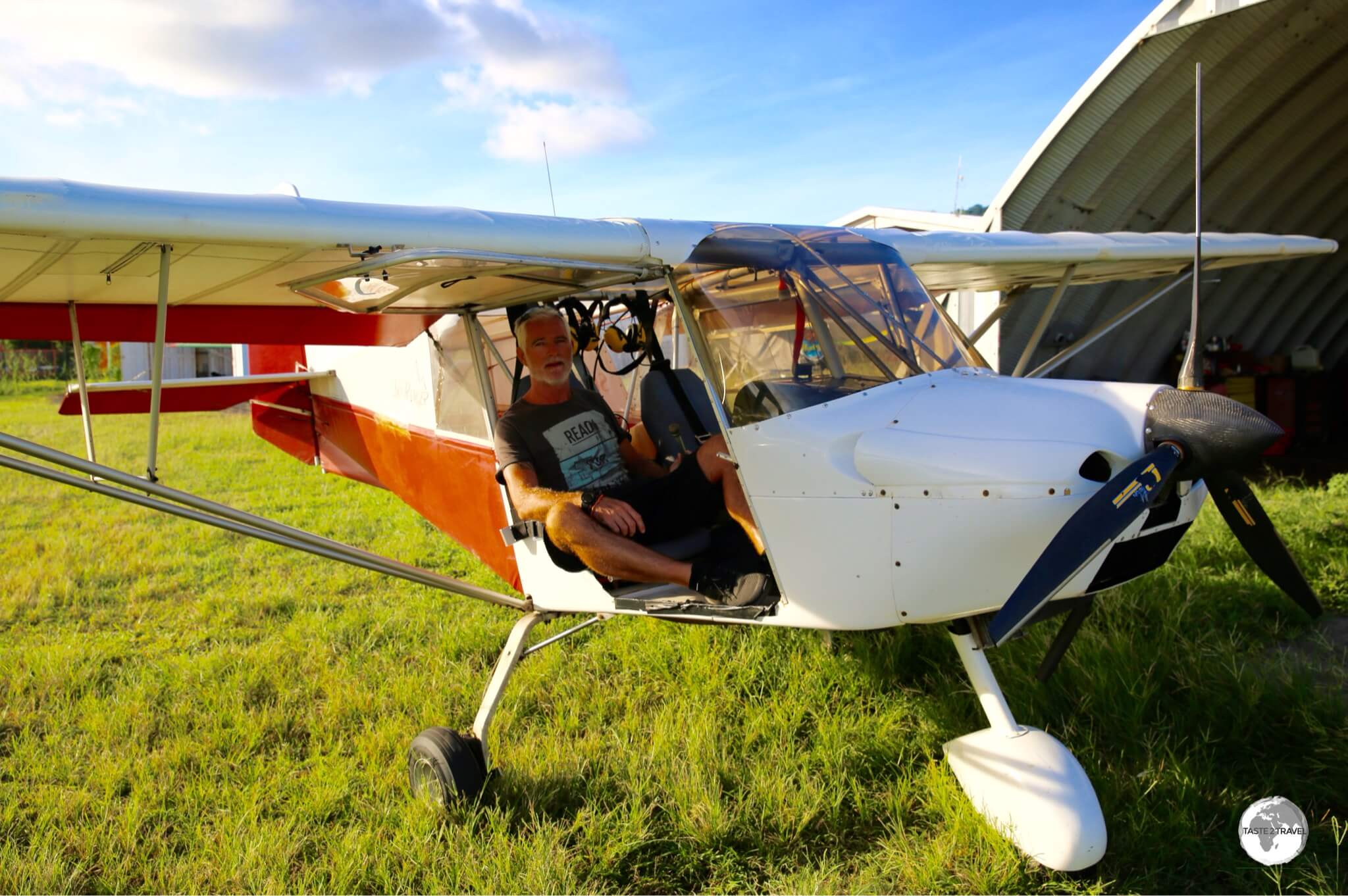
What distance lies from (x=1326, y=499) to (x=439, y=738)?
588cm

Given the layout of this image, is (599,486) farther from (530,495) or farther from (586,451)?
(530,495)

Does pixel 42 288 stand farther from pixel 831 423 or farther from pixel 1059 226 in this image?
pixel 1059 226

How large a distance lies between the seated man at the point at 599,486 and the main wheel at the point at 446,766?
76cm

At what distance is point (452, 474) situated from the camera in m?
4.40

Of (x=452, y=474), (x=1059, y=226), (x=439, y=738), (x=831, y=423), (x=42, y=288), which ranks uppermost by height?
(x=1059, y=226)

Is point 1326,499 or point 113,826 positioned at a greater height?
point 1326,499

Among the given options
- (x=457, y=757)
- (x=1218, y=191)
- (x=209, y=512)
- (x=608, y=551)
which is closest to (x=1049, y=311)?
(x=608, y=551)

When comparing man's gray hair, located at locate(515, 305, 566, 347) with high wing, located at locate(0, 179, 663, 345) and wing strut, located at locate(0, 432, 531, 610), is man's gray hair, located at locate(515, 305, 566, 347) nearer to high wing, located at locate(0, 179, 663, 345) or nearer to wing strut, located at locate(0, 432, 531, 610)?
high wing, located at locate(0, 179, 663, 345)

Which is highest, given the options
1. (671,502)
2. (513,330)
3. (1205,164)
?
(1205,164)

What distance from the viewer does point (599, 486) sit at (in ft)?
11.0

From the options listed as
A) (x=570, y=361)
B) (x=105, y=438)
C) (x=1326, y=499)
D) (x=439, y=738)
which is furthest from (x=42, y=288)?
(x=105, y=438)

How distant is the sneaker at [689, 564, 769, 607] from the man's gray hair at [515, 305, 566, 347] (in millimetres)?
1191

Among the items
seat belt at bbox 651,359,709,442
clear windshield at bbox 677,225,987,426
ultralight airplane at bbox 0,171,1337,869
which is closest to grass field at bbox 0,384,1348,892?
ultralight airplane at bbox 0,171,1337,869

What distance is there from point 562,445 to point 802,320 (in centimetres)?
114
